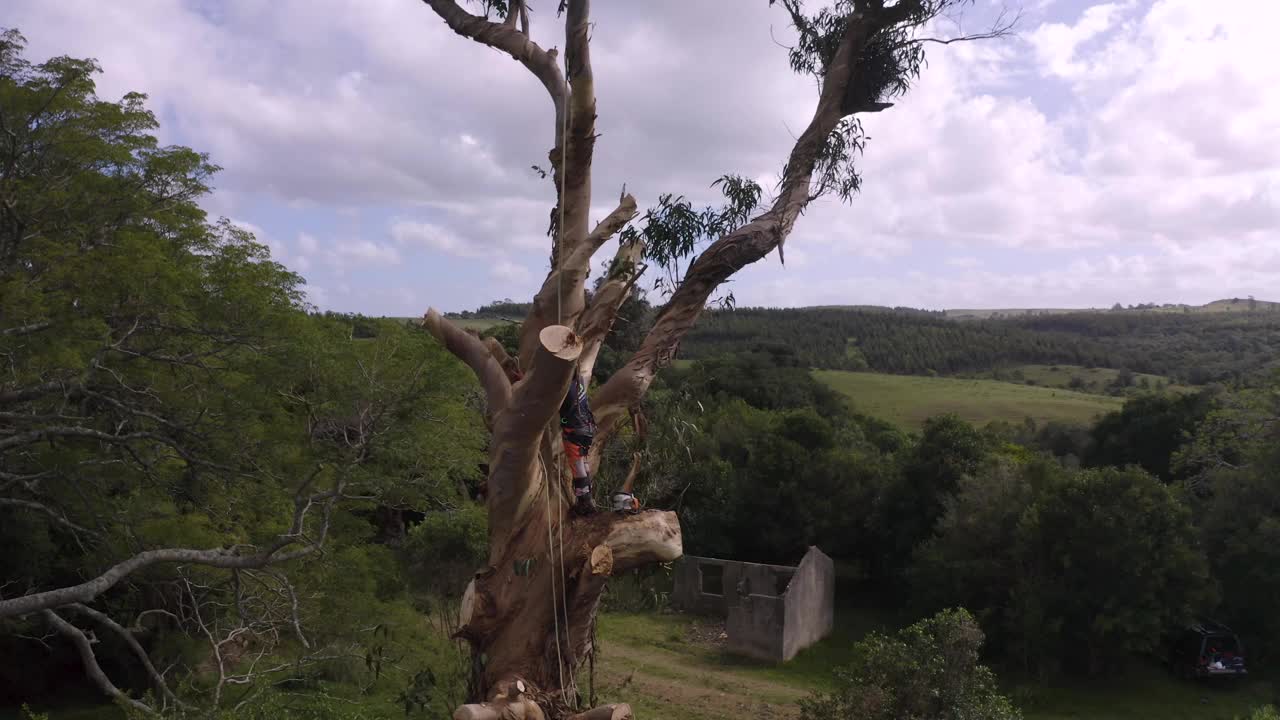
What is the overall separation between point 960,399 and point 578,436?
49.2 metres

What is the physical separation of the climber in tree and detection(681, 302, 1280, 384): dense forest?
1824 inches

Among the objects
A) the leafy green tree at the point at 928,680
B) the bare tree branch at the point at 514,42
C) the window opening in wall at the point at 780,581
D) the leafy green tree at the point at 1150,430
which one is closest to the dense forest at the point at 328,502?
the leafy green tree at the point at 928,680

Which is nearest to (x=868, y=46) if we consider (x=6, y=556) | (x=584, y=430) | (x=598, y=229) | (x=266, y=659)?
(x=598, y=229)

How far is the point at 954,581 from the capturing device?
15664 mm

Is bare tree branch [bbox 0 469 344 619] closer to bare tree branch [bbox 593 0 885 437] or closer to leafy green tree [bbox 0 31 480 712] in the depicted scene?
leafy green tree [bbox 0 31 480 712]

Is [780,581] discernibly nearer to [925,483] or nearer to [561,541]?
[925,483]

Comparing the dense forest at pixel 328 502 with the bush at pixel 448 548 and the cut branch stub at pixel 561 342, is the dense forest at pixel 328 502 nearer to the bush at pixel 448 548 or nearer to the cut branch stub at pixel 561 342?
the bush at pixel 448 548

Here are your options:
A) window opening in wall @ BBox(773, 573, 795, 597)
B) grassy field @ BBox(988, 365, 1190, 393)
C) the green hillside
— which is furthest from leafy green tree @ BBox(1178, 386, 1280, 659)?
grassy field @ BBox(988, 365, 1190, 393)

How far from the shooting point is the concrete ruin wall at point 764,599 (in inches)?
609

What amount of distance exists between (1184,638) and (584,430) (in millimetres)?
14277

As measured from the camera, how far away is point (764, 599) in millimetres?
15555

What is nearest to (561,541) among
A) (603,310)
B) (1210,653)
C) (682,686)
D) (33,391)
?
(603,310)

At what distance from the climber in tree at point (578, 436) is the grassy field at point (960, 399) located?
127 feet

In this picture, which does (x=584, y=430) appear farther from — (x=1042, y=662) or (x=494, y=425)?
(x=1042, y=662)
